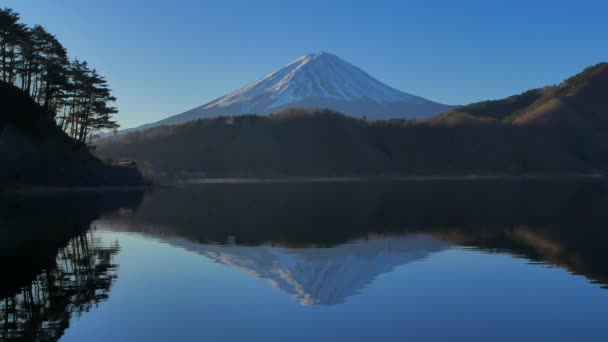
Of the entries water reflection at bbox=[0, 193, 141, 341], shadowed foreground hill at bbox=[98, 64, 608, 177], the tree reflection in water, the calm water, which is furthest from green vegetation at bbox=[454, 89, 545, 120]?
the tree reflection in water

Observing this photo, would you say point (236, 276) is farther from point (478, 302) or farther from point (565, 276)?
point (565, 276)

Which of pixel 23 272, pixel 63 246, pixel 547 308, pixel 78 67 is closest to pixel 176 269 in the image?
pixel 23 272

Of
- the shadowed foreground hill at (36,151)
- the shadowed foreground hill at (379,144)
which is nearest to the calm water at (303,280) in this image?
the shadowed foreground hill at (36,151)

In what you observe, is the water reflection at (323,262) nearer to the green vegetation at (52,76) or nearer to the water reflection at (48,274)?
the water reflection at (48,274)

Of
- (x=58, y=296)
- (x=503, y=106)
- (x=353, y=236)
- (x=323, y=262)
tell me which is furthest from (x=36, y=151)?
(x=503, y=106)

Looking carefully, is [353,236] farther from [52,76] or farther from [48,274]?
[52,76]

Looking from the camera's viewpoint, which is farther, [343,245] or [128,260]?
[343,245]

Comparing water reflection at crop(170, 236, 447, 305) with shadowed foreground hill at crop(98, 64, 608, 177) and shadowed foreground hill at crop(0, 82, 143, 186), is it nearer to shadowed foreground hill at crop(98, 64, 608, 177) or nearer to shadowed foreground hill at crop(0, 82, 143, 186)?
shadowed foreground hill at crop(0, 82, 143, 186)
